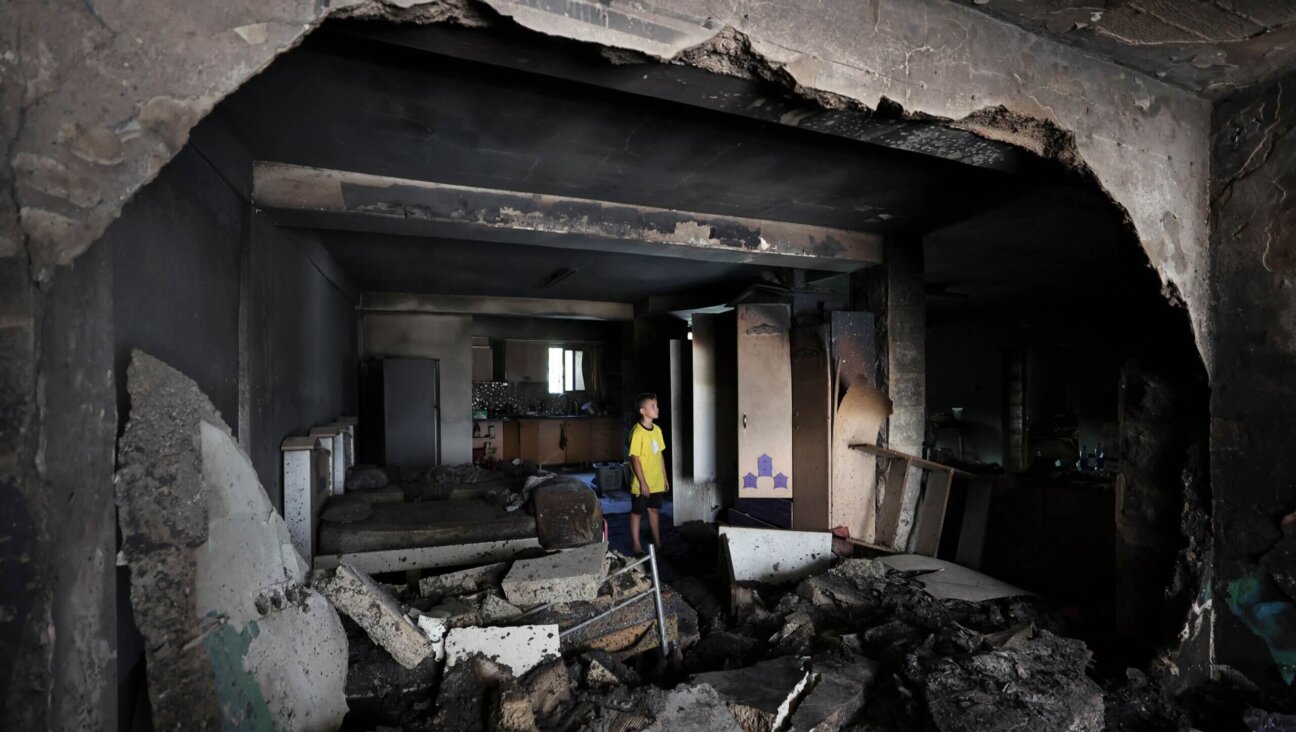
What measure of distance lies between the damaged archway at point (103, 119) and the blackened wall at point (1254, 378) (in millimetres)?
1414

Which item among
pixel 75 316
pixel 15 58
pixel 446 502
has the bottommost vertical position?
pixel 446 502

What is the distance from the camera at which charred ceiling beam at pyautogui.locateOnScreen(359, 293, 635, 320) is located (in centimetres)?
771

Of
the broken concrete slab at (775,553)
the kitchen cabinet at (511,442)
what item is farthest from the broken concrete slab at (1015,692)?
the kitchen cabinet at (511,442)

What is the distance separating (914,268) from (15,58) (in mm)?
5162

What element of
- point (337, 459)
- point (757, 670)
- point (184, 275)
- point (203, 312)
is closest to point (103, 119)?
point (184, 275)

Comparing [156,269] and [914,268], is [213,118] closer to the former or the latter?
[156,269]

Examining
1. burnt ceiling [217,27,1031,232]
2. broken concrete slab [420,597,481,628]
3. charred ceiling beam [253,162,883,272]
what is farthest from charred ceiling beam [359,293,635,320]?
broken concrete slab [420,597,481,628]

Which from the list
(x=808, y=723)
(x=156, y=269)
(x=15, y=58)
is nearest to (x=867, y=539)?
(x=808, y=723)

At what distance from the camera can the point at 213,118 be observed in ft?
8.18

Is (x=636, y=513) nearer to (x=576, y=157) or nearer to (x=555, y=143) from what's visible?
(x=576, y=157)

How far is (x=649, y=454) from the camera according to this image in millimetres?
5387

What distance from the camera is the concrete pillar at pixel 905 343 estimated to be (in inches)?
191

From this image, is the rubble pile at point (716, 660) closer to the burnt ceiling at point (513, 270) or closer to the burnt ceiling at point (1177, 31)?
the burnt ceiling at point (1177, 31)

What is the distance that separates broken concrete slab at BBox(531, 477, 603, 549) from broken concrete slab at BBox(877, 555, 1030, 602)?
6.71 ft
